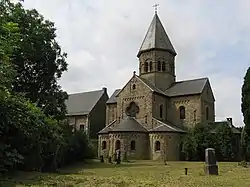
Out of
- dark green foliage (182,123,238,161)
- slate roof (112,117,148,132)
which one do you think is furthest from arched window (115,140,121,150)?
dark green foliage (182,123,238,161)

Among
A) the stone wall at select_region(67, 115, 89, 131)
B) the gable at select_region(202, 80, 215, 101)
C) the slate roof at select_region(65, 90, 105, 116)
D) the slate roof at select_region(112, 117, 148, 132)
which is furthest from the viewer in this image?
the slate roof at select_region(65, 90, 105, 116)

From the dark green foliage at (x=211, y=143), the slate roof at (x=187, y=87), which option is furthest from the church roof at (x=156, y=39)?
the dark green foliage at (x=211, y=143)

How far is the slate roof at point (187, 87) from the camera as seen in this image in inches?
2116

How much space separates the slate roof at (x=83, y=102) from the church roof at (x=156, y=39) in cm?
1395

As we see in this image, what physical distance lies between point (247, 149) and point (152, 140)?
1303 cm

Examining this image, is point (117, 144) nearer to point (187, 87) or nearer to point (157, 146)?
point (157, 146)

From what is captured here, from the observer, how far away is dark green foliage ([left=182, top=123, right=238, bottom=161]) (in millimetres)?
47031

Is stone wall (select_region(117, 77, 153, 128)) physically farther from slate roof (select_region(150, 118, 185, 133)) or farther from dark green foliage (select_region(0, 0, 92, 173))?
dark green foliage (select_region(0, 0, 92, 173))

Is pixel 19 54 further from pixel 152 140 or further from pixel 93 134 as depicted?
pixel 93 134

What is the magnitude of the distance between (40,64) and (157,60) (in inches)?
943

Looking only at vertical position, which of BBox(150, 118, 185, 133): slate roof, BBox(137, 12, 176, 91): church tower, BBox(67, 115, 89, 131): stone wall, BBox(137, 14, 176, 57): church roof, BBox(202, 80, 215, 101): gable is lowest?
BBox(150, 118, 185, 133): slate roof

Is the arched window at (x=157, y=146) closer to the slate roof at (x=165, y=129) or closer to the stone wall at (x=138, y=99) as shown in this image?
the slate roof at (x=165, y=129)

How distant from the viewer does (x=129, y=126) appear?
49312 mm

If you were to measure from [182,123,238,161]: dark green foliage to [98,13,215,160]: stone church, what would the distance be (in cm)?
184
